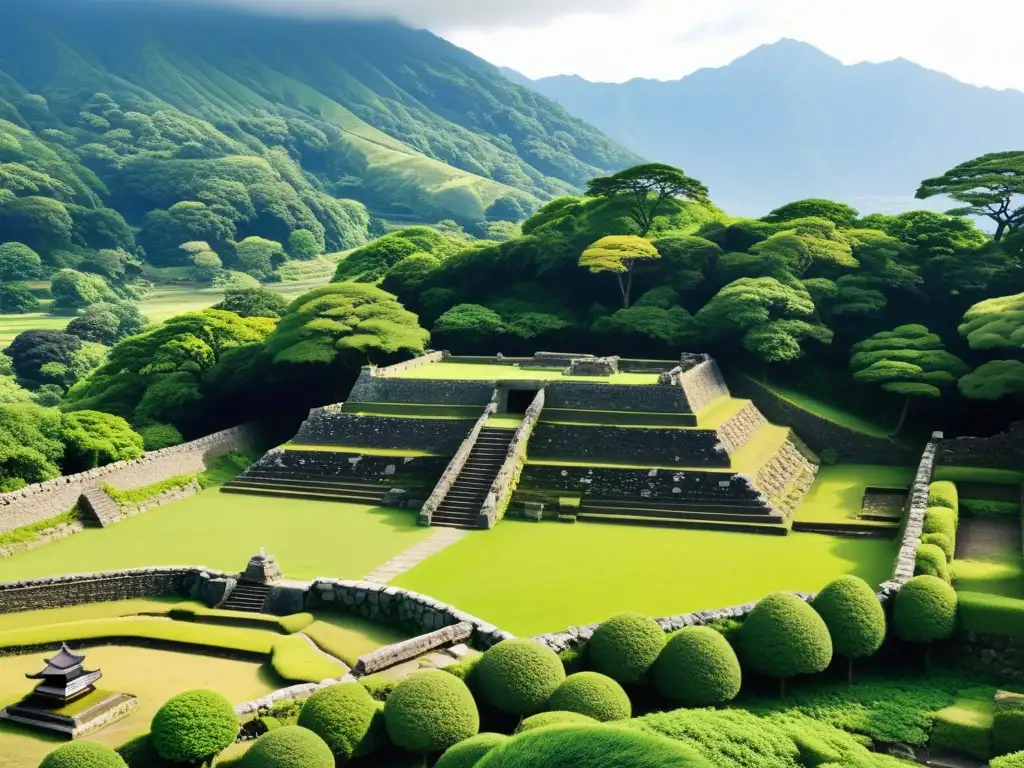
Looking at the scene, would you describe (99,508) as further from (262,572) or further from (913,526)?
(913,526)

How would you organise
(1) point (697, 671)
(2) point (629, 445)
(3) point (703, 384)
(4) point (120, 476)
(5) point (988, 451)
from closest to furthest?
(1) point (697, 671) → (2) point (629, 445) → (5) point (988, 451) → (4) point (120, 476) → (3) point (703, 384)

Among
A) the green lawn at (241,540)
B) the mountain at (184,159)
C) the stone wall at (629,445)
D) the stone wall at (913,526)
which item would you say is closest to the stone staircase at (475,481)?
the green lawn at (241,540)

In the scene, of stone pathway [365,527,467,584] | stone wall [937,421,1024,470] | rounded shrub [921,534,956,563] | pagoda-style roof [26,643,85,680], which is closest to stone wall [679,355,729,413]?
stone wall [937,421,1024,470]

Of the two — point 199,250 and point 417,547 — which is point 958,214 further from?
point 199,250

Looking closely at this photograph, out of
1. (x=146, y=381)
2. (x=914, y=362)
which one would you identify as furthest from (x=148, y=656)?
(x=914, y=362)

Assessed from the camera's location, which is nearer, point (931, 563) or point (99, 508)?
point (931, 563)

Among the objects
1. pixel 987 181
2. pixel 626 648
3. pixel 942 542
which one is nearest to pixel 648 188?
pixel 987 181
